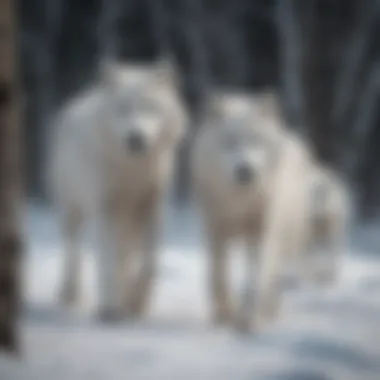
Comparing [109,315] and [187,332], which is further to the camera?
[109,315]

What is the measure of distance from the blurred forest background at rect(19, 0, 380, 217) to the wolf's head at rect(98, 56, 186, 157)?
25 centimetres

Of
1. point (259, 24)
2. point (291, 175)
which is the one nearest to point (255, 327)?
point (291, 175)

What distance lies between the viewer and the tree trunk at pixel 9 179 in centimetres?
134

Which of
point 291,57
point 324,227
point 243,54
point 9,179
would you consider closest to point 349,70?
point 291,57

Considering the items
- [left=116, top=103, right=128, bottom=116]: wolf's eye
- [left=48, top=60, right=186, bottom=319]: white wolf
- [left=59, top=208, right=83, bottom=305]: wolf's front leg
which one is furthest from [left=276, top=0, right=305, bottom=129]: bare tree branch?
[left=59, top=208, right=83, bottom=305]: wolf's front leg

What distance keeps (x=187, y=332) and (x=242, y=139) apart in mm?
363

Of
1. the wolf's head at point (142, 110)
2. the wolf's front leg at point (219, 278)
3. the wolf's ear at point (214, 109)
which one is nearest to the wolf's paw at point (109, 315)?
the wolf's front leg at point (219, 278)

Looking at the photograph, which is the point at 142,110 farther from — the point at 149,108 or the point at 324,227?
the point at 324,227

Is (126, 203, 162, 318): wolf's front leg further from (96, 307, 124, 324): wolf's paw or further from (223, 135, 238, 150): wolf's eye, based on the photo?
(223, 135, 238, 150): wolf's eye

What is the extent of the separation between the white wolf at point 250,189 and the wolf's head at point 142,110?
2.5 inches

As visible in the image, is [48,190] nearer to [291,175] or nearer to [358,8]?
[291,175]

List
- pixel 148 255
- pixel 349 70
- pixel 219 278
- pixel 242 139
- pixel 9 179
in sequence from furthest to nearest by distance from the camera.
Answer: pixel 349 70
pixel 148 255
pixel 219 278
pixel 242 139
pixel 9 179

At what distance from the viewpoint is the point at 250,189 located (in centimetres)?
171

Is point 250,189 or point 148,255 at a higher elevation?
point 250,189
